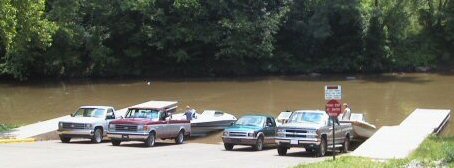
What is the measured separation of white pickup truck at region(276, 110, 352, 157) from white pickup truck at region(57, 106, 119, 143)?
9.03 meters

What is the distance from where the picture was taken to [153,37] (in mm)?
65125

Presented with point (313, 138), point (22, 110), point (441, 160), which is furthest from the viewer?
point (22, 110)

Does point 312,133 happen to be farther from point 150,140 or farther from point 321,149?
point 150,140

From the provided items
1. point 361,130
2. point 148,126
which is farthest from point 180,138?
point 361,130

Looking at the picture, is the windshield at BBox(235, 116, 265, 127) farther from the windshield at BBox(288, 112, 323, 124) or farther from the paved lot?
the windshield at BBox(288, 112, 323, 124)

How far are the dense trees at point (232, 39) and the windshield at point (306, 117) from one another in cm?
3858

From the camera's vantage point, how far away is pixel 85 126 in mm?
28234

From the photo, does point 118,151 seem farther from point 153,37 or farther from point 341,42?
point 341,42

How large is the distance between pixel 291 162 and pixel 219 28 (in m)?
45.7

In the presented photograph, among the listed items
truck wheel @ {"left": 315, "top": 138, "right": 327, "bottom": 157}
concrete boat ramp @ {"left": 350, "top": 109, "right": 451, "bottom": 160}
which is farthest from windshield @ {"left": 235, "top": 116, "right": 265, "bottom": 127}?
concrete boat ramp @ {"left": 350, "top": 109, "right": 451, "bottom": 160}

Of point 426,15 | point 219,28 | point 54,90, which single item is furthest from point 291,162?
point 426,15

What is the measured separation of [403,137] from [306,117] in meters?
3.72

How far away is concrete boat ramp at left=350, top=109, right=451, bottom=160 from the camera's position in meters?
20.4

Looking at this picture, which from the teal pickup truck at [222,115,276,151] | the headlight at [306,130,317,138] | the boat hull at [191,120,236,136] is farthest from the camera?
the boat hull at [191,120,236,136]
